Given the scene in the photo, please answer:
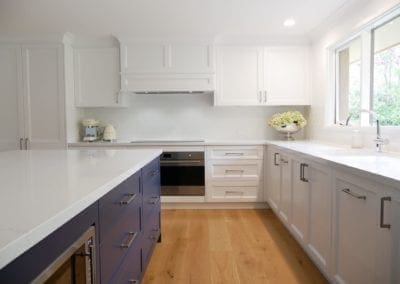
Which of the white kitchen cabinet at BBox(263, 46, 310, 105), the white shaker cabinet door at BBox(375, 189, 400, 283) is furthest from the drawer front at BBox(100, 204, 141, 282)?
the white kitchen cabinet at BBox(263, 46, 310, 105)

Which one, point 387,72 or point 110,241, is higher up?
point 387,72

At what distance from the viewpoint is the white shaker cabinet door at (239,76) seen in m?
4.12

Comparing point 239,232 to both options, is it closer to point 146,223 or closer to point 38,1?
point 146,223

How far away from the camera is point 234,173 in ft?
13.1

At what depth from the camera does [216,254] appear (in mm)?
2627

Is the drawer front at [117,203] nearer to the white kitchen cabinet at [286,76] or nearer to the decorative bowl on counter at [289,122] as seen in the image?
the decorative bowl on counter at [289,122]

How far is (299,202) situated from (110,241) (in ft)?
5.63

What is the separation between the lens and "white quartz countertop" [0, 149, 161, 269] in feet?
2.05

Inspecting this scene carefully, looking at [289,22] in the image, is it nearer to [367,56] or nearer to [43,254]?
[367,56]

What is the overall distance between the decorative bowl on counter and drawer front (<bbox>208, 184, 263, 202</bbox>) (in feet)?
2.64

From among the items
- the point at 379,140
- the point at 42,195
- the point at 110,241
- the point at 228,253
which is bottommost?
the point at 228,253

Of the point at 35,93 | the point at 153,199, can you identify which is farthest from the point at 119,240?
the point at 35,93

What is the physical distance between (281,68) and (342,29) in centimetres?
103

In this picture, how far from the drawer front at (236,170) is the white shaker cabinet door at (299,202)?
47.9 inches
